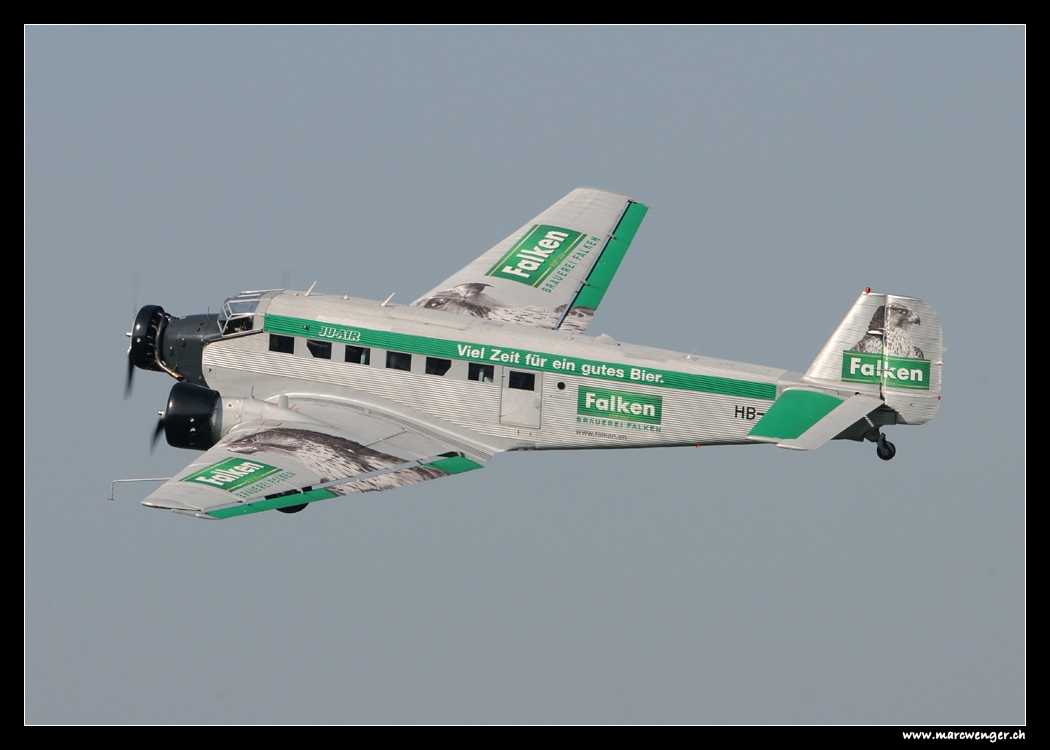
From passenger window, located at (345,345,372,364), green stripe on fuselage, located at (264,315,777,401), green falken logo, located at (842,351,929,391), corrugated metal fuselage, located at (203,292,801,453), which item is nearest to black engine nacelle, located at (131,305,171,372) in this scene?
corrugated metal fuselage, located at (203,292,801,453)

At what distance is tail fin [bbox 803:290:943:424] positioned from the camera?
124 ft

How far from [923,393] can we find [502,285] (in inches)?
429

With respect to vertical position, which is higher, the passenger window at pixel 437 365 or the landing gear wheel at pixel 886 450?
the passenger window at pixel 437 365

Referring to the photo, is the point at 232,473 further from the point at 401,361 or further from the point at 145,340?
the point at 145,340

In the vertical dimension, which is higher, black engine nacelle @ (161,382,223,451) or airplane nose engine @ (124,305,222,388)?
airplane nose engine @ (124,305,222,388)

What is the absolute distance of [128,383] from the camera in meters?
41.0

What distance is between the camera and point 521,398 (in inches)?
1526

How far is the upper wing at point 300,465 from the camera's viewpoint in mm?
34188

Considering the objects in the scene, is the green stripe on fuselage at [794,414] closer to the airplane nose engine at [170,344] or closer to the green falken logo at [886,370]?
the green falken logo at [886,370]

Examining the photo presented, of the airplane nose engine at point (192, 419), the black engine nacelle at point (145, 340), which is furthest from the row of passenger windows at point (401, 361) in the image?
the black engine nacelle at point (145, 340)

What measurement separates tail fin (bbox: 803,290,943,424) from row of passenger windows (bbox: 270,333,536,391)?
20.8 ft

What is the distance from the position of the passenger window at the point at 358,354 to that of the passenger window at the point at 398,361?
1.52ft

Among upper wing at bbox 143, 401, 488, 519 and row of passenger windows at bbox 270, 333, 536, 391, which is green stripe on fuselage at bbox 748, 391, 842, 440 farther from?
upper wing at bbox 143, 401, 488, 519

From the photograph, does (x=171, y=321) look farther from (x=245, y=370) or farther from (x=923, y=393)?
(x=923, y=393)
